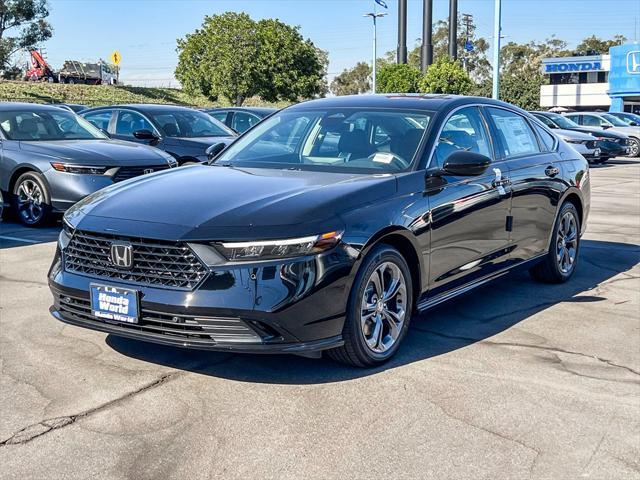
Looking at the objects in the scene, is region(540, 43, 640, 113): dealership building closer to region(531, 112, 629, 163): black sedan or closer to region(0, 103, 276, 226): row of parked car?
region(531, 112, 629, 163): black sedan

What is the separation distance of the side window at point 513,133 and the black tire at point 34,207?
5.75 metres

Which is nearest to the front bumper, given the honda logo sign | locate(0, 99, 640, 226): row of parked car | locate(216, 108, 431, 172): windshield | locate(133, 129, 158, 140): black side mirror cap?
locate(216, 108, 431, 172): windshield

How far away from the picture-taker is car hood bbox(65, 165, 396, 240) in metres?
4.30

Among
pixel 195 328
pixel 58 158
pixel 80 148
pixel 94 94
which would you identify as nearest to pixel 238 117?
pixel 80 148

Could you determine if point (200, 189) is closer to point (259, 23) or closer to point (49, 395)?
point (49, 395)

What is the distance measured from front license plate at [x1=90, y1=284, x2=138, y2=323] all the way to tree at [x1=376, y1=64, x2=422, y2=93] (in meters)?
40.9

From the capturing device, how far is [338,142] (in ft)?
18.7

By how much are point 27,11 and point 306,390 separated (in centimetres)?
5728

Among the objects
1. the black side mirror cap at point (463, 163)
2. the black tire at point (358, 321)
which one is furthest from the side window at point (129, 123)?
the black tire at point (358, 321)

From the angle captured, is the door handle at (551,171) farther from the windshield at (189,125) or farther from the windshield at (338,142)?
the windshield at (189,125)

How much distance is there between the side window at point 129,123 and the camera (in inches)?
517

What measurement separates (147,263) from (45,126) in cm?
726

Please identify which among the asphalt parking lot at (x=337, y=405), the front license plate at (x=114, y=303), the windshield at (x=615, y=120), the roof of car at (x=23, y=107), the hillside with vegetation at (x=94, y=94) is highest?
the hillside with vegetation at (x=94, y=94)

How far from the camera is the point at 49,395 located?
4.30m
